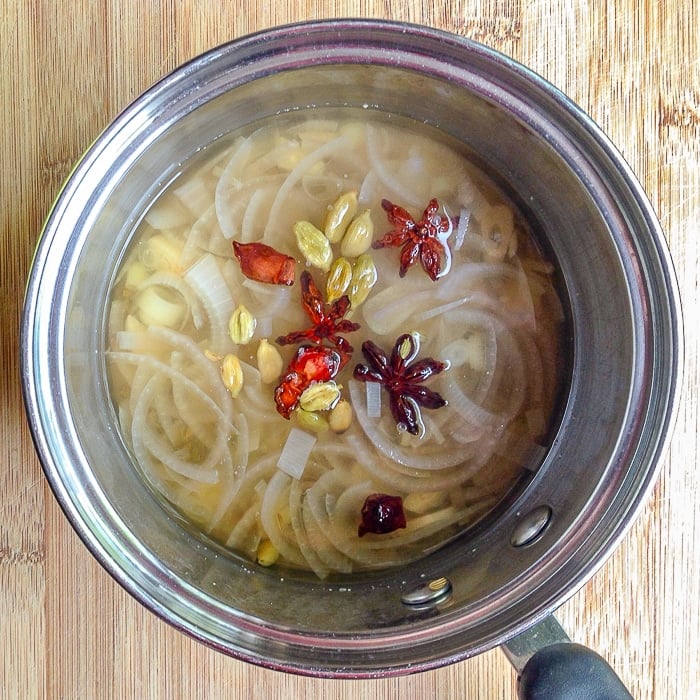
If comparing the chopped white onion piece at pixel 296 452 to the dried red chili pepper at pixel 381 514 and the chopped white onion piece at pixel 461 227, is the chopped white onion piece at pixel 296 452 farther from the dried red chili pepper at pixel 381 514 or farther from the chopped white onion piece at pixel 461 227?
the chopped white onion piece at pixel 461 227

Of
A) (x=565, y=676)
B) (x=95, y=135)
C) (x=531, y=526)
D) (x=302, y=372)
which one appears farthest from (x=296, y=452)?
(x=95, y=135)

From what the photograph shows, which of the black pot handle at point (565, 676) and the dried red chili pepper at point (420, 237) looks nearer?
the black pot handle at point (565, 676)

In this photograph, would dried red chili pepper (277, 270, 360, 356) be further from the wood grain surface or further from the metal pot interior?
the wood grain surface

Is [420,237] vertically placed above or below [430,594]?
above

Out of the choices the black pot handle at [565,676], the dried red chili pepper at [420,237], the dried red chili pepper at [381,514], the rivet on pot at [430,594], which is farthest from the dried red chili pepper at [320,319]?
the black pot handle at [565,676]

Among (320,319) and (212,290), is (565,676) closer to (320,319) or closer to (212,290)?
(320,319)
